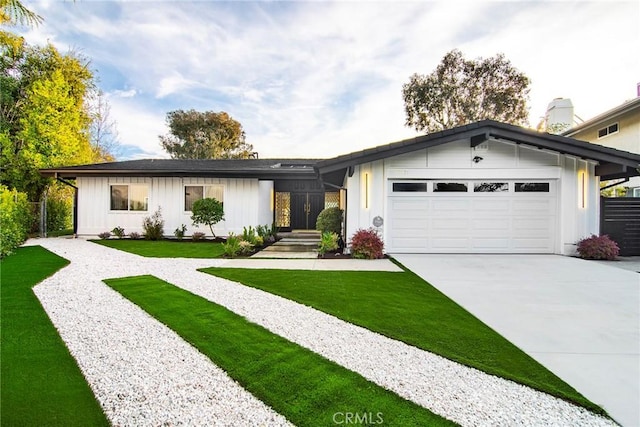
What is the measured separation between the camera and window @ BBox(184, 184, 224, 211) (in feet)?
43.7

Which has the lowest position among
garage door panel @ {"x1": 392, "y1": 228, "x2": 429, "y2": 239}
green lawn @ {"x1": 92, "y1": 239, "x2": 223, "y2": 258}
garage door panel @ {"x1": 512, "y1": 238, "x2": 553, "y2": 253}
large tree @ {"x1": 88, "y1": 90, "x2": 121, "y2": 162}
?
green lawn @ {"x1": 92, "y1": 239, "x2": 223, "y2": 258}

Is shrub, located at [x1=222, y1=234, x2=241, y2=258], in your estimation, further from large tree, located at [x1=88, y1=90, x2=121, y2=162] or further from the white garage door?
large tree, located at [x1=88, y1=90, x2=121, y2=162]

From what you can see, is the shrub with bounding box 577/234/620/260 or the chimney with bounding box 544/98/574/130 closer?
the shrub with bounding box 577/234/620/260

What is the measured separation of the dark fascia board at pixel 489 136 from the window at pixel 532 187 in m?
1.05

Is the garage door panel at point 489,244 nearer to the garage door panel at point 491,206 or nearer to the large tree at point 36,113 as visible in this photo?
the garage door panel at point 491,206

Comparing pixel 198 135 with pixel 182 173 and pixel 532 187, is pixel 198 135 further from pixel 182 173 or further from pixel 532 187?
pixel 532 187

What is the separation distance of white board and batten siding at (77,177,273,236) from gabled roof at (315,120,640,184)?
5.12 m

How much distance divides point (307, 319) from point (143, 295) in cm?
291

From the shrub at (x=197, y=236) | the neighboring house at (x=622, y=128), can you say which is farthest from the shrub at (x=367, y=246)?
the neighboring house at (x=622, y=128)

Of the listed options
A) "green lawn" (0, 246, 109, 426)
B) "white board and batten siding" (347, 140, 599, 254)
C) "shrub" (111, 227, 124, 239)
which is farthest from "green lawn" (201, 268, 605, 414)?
"shrub" (111, 227, 124, 239)

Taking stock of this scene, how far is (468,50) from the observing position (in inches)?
968

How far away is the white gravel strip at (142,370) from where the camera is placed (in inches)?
87.2

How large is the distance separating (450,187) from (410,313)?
630 cm

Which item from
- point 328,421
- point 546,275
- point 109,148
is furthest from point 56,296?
point 109,148
